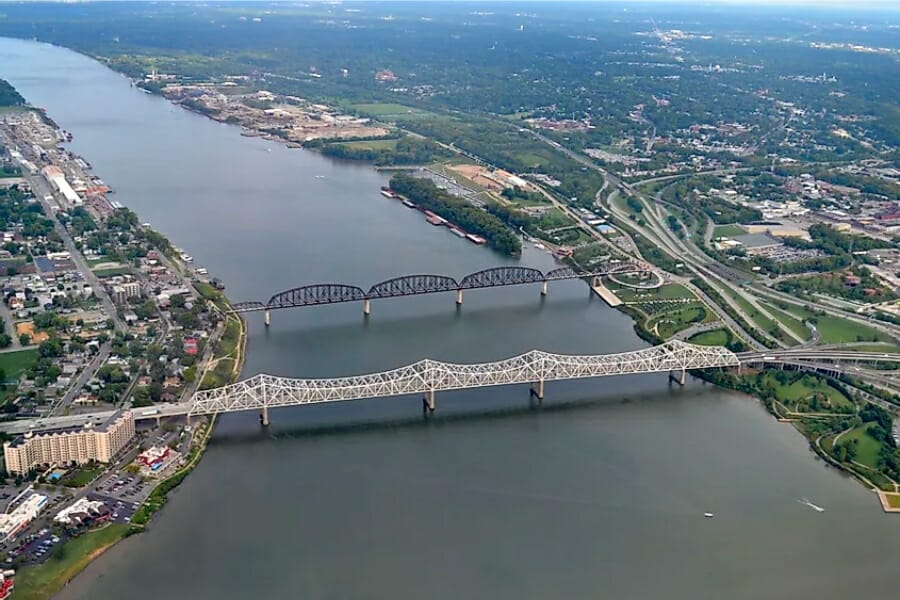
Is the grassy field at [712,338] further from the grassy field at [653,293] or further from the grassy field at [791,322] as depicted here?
the grassy field at [653,293]

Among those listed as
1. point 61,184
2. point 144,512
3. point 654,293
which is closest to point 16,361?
point 144,512

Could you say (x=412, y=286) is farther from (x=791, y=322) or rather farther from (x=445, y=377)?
(x=791, y=322)

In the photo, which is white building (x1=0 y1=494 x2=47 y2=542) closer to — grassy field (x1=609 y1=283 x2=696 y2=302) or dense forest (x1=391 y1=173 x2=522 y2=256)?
grassy field (x1=609 y1=283 x2=696 y2=302)

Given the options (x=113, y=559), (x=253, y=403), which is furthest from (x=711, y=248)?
(x=113, y=559)

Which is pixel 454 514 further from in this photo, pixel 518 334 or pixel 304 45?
pixel 304 45

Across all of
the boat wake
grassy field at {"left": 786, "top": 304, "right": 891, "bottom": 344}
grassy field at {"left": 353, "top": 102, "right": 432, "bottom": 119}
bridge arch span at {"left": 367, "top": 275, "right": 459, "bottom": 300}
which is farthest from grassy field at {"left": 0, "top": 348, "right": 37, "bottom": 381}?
grassy field at {"left": 353, "top": 102, "right": 432, "bottom": 119}

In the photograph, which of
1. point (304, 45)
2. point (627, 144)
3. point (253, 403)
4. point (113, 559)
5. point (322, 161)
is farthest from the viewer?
point (304, 45)

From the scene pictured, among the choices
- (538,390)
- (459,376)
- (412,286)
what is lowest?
(538,390)
